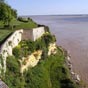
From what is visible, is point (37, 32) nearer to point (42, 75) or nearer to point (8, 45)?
point (42, 75)

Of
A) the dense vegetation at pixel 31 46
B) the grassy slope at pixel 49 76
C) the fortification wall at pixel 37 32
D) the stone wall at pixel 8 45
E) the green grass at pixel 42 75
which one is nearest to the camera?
the stone wall at pixel 8 45

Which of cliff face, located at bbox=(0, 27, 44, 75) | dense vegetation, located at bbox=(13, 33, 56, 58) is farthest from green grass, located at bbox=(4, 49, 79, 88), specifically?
dense vegetation, located at bbox=(13, 33, 56, 58)

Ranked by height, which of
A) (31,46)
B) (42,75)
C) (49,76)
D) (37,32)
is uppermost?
(37,32)

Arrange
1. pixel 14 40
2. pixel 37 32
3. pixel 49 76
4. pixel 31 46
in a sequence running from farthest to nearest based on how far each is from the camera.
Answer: pixel 37 32 → pixel 49 76 → pixel 31 46 → pixel 14 40

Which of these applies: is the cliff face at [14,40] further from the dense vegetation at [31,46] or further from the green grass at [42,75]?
the green grass at [42,75]

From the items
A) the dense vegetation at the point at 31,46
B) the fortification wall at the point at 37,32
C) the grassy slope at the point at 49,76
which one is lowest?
the grassy slope at the point at 49,76

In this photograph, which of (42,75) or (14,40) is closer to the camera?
(14,40)

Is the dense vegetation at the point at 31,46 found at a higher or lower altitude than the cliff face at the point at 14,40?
lower

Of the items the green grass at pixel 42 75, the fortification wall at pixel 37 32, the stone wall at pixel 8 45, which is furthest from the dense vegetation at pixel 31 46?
the green grass at pixel 42 75

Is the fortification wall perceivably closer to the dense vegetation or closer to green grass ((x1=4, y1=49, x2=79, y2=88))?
the dense vegetation

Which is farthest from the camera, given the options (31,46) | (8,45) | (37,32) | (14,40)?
(37,32)

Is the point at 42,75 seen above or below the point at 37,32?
below

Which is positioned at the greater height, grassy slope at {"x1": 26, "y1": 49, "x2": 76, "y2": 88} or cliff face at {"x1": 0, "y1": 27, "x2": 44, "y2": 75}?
cliff face at {"x1": 0, "y1": 27, "x2": 44, "y2": 75}

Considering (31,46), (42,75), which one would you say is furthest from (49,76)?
(31,46)
